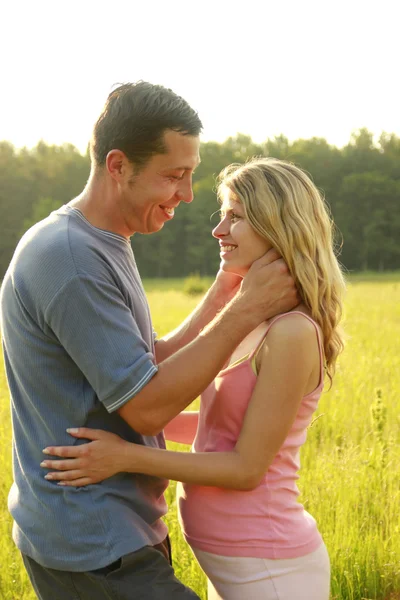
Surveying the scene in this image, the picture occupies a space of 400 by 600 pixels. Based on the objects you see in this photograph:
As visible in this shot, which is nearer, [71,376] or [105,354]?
[105,354]

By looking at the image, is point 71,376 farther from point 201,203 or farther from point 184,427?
point 201,203

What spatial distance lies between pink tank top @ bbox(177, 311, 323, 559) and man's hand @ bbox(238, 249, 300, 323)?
0.06 meters

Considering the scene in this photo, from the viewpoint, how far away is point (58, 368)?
244 centimetres

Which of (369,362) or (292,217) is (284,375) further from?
(369,362)

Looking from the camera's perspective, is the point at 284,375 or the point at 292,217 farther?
the point at 292,217

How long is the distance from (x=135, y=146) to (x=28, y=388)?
0.92 m

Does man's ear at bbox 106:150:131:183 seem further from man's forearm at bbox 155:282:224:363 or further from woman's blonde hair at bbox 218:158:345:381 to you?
man's forearm at bbox 155:282:224:363

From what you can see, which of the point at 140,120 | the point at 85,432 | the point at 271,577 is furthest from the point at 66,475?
the point at 140,120

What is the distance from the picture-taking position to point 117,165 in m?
2.68

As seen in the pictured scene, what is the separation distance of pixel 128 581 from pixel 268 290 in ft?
3.43

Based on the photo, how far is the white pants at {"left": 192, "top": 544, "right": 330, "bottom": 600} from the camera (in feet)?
8.20

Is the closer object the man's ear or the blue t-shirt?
the blue t-shirt

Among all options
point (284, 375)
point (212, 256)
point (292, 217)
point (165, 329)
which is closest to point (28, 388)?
point (284, 375)

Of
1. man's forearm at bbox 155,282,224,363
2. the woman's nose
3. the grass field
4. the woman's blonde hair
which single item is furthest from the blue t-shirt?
the grass field
